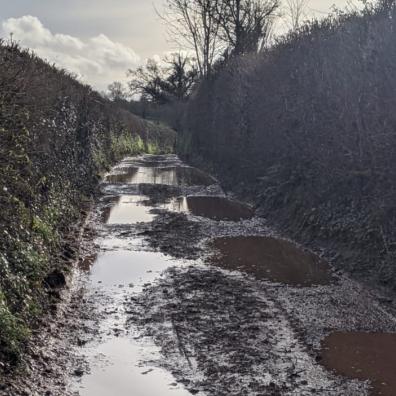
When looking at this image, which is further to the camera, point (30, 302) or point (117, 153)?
point (117, 153)

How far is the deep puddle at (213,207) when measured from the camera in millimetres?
13461

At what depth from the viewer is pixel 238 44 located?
2802cm

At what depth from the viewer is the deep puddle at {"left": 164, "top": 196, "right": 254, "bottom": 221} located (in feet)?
44.2

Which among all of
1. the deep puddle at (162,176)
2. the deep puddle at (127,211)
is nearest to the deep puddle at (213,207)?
the deep puddle at (127,211)

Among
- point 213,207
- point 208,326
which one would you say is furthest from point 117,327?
point 213,207

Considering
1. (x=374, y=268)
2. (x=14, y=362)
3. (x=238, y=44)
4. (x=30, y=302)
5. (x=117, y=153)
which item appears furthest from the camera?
(x=117, y=153)

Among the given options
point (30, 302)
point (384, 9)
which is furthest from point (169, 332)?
point (384, 9)

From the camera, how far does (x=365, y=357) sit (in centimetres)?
552

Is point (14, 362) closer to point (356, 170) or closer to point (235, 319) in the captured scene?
point (235, 319)

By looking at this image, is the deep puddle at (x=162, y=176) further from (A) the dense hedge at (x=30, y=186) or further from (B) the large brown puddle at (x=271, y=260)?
(B) the large brown puddle at (x=271, y=260)

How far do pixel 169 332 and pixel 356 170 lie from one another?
4.91 metres

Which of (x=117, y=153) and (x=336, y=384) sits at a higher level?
(x=117, y=153)

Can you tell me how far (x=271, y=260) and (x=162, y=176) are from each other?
14.7 meters

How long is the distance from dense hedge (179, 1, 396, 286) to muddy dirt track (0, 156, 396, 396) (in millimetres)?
720
